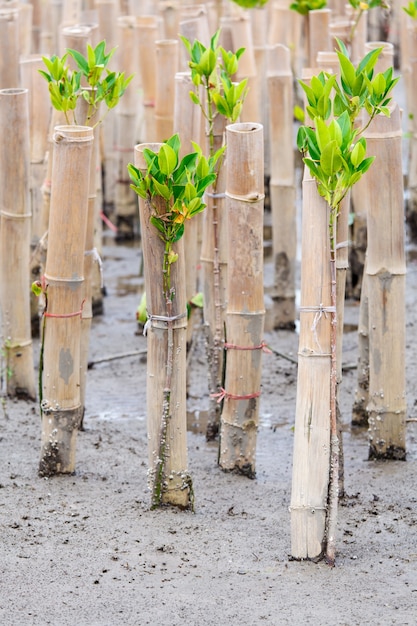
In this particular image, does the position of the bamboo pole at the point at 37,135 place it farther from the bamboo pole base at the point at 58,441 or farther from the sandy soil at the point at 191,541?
the bamboo pole base at the point at 58,441

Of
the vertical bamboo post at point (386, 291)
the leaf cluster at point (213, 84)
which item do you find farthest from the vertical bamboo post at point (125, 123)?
the vertical bamboo post at point (386, 291)

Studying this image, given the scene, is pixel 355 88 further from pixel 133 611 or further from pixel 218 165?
pixel 133 611

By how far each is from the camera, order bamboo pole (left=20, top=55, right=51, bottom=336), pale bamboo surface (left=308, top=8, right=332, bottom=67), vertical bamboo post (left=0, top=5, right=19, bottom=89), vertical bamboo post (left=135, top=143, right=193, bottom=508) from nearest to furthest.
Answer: vertical bamboo post (left=135, top=143, right=193, bottom=508), bamboo pole (left=20, top=55, right=51, bottom=336), vertical bamboo post (left=0, top=5, right=19, bottom=89), pale bamboo surface (left=308, top=8, right=332, bottom=67)

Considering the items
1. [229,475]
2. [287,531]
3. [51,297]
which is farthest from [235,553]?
[51,297]

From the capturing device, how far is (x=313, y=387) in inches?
108

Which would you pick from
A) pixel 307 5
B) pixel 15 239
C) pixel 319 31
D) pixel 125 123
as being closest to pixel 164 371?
pixel 15 239

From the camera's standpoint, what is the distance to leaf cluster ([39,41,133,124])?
3371 millimetres

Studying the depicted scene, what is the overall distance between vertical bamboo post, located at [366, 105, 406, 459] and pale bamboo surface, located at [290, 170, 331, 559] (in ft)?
2.10

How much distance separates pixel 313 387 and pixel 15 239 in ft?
5.29

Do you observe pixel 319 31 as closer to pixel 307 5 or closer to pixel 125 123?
pixel 307 5

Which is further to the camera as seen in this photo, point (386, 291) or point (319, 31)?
point (319, 31)

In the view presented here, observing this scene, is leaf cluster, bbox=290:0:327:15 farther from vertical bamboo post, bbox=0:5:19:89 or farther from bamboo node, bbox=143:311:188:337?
bamboo node, bbox=143:311:188:337

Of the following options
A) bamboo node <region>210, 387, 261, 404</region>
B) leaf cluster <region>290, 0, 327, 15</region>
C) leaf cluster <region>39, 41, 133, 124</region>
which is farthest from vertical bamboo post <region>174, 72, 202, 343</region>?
leaf cluster <region>290, 0, 327, 15</region>

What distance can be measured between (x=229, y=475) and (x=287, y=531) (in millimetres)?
484
